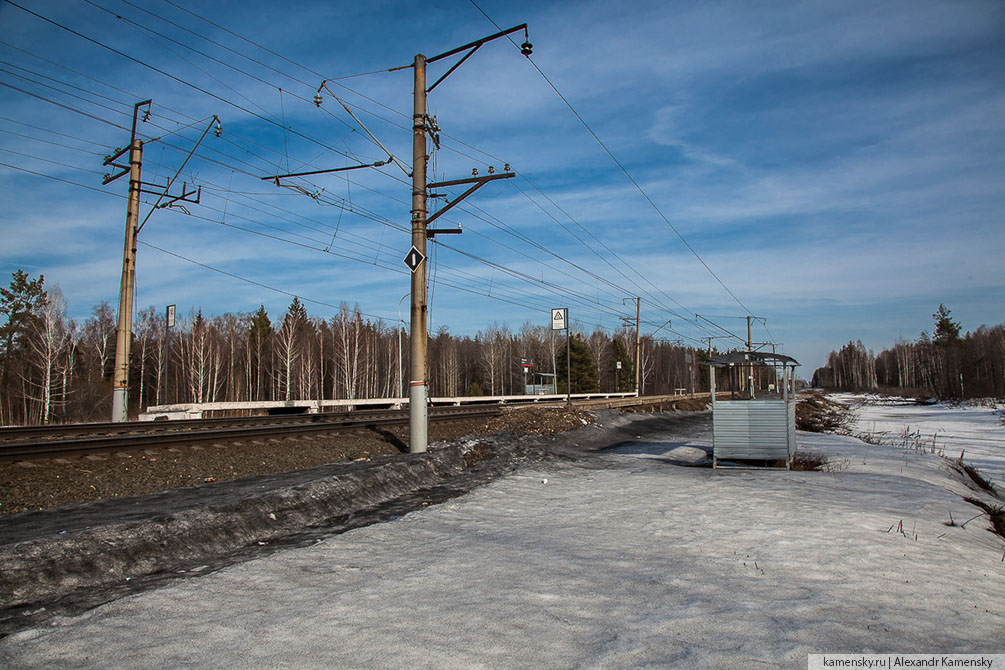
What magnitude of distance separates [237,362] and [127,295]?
184ft

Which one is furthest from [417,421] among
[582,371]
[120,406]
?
[582,371]

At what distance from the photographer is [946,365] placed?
348 feet

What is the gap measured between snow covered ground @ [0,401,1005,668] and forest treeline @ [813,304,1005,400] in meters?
96.9

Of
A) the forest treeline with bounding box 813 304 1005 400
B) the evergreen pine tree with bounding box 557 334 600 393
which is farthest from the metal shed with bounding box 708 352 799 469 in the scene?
the forest treeline with bounding box 813 304 1005 400

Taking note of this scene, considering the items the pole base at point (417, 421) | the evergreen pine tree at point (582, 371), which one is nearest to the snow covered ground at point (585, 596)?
the pole base at point (417, 421)

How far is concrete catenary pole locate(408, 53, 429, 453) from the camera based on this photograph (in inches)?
512

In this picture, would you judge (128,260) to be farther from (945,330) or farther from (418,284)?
(945,330)

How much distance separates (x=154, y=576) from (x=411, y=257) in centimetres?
844

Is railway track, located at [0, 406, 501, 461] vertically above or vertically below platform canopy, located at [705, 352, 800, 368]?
below

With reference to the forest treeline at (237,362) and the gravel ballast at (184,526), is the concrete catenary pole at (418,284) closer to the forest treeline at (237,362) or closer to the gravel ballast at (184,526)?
the gravel ballast at (184,526)

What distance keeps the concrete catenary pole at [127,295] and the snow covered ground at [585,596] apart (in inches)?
527

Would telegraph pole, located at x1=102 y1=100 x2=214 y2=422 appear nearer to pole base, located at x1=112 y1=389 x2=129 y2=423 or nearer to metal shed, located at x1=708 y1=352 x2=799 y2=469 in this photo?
pole base, located at x1=112 y1=389 x2=129 y2=423

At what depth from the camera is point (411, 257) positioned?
1323cm

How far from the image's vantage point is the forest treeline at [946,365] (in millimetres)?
95488
